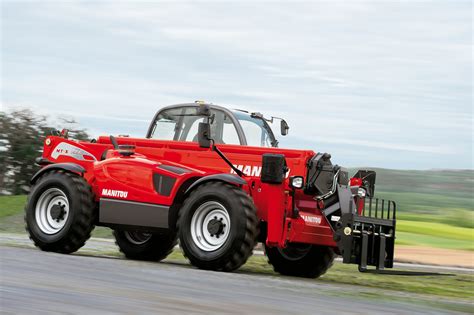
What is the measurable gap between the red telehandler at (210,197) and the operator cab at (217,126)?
2cm

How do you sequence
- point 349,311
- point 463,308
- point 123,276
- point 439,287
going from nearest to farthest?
point 349,311 → point 463,308 → point 123,276 → point 439,287

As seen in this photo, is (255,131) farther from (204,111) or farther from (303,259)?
(303,259)

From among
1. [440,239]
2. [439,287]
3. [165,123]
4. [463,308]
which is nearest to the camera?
[463,308]

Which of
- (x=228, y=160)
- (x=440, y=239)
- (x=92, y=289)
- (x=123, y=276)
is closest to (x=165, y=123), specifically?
(x=228, y=160)

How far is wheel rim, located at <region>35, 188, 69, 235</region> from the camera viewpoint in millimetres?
14852

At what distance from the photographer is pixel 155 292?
985 centimetres

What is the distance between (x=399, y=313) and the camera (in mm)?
9477

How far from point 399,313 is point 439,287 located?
4.69m

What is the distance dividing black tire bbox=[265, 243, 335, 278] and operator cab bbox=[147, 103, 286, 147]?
1800 mm

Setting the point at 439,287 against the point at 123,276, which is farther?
the point at 439,287

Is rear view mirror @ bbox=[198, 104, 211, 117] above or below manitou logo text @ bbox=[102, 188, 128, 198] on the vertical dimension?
above

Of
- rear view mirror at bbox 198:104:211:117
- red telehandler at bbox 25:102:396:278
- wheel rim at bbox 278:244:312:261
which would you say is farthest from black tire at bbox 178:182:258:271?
wheel rim at bbox 278:244:312:261

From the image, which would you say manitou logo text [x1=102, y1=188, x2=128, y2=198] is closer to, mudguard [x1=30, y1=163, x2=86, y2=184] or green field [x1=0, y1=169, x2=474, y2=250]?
mudguard [x1=30, y1=163, x2=86, y2=184]

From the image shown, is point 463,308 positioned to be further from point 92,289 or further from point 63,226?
point 63,226
